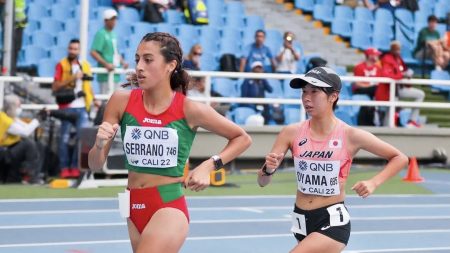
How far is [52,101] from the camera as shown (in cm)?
1631

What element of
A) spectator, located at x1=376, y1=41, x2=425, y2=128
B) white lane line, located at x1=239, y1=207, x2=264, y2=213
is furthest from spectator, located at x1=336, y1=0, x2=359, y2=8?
white lane line, located at x1=239, y1=207, x2=264, y2=213

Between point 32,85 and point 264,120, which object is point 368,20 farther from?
point 32,85

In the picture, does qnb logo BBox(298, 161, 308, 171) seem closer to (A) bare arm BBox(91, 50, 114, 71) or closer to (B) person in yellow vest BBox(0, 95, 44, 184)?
(B) person in yellow vest BBox(0, 95, 44, 184)

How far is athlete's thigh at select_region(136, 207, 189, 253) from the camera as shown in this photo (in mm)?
5703

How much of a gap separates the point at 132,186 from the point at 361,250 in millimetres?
4531

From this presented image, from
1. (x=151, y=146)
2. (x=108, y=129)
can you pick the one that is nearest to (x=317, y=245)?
(x=151, y=146)

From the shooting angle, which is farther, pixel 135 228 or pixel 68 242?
pixel 68 242

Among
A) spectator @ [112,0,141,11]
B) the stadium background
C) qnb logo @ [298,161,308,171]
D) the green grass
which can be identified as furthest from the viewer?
spectator @ [112,0,141,11]

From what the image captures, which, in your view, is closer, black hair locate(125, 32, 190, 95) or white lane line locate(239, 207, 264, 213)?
black hair locate(125, 32, 190, 95)

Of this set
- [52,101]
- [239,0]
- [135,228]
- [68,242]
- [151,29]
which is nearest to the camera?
[135,228]

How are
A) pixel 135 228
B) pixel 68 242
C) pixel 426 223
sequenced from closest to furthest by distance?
pixel 135 228, pixel 68 242, pixel 426 223

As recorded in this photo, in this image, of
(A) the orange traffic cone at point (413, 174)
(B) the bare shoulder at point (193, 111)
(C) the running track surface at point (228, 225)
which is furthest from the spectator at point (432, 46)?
(B) the bare shoulder at point (193, 111)

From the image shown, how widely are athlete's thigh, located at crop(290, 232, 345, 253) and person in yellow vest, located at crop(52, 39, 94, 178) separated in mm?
8054

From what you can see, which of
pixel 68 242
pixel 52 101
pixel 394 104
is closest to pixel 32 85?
pixel 52 101
